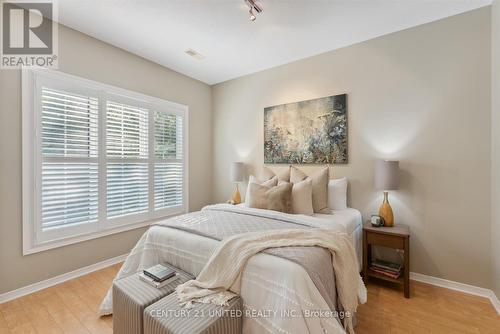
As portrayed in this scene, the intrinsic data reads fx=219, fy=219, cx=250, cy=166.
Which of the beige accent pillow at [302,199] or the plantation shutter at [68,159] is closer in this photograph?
the plantation shutter at [68,159]

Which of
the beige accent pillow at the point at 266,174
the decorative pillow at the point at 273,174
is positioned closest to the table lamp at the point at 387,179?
the decorative pillow at the point at 273,174

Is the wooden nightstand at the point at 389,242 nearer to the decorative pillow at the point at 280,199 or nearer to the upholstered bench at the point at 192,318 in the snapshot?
the decorative pillow at the point at 280,199

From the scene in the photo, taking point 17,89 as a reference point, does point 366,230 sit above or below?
below

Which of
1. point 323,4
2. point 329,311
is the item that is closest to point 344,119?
point 323,4

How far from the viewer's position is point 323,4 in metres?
2.10

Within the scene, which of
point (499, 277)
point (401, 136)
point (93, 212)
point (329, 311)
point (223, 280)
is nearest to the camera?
point (329, 311)

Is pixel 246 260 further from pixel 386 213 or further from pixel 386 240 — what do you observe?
pixel 386 213

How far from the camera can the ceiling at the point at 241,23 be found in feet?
6.92

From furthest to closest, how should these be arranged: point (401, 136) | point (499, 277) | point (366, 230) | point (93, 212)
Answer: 1. point (93, 212)
2. point (401, 136)
3. point (366, 230)
4. point (499, 277)

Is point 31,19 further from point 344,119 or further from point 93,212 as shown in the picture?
point 344,119

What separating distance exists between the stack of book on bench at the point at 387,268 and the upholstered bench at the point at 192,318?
1.68 meters

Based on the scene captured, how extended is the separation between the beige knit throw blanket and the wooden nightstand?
2.27 feet

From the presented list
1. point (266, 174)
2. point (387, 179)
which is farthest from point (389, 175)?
point (266, 174)

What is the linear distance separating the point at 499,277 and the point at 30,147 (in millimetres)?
4487
